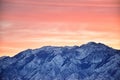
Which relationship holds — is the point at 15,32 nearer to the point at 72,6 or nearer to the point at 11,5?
the point at 11,5

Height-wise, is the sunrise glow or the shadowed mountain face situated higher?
the sunrise glow

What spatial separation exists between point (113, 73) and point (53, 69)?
741 millimetres

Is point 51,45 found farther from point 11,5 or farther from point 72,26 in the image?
point 11,5

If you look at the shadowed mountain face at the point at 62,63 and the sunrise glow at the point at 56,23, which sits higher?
the sunrise glow at the point at 56,23

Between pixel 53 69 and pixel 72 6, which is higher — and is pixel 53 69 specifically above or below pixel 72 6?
below

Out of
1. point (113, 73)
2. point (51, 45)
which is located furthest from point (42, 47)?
point (113, 73)

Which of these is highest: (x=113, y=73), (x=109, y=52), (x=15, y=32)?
(x=15, y=32)

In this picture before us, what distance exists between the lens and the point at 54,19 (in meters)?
3.98

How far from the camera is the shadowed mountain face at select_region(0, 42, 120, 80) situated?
3.83 m

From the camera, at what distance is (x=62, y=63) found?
3.88 metres

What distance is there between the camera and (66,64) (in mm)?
3861

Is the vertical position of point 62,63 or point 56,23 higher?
point 56,23

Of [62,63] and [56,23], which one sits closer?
[62,63]

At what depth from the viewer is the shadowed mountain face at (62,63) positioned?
3.83 metres
